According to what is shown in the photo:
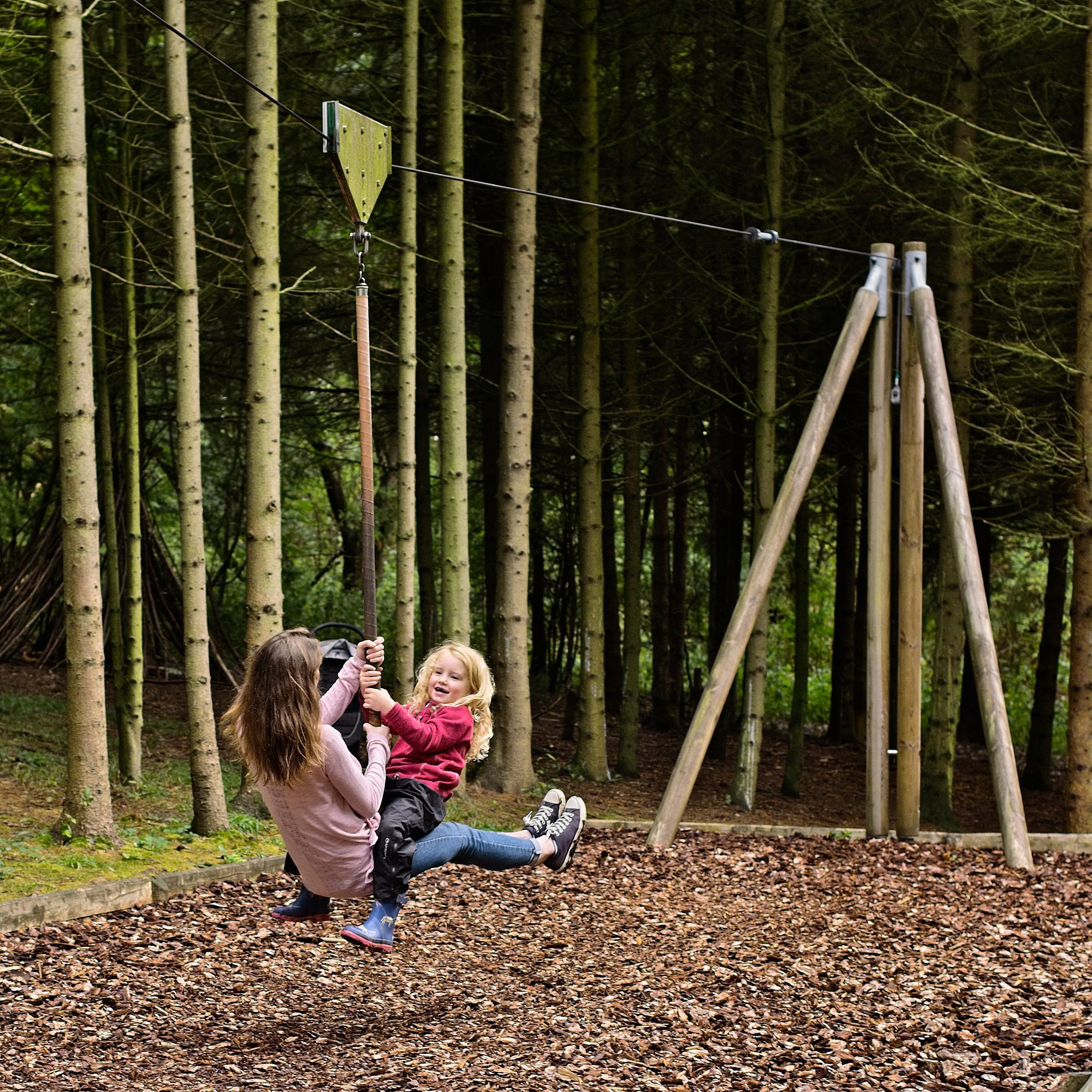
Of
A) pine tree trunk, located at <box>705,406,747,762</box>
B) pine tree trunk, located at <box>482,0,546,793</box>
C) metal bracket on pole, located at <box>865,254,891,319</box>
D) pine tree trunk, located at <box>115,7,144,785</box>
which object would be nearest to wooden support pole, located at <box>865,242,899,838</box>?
metal bracket on pole, located at <box>865,254,891,319</box>

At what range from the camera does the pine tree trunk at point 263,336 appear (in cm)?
749

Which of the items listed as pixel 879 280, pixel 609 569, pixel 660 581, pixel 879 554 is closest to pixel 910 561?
pixel 879 554

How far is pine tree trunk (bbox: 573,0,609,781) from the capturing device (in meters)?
11.0

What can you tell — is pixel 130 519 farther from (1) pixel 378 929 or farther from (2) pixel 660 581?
(2) pixel 660 581

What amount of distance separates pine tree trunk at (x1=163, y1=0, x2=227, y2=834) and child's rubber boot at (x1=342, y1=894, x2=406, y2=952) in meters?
3.26

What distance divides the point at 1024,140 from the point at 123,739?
7.70 metres

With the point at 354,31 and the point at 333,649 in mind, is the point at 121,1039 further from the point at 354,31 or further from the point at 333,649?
the point at 354,31

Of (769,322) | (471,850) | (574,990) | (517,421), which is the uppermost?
(769,322)

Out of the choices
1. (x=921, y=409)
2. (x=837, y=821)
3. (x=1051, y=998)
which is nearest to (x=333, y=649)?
(x=1051, y=998)

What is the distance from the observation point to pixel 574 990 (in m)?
5.34

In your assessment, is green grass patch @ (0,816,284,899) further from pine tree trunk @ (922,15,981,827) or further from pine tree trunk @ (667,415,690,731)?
pine tree trunk @ (667,415,690,731)

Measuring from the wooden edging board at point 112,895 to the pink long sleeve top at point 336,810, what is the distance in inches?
79.2

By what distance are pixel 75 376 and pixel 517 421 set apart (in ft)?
13.7

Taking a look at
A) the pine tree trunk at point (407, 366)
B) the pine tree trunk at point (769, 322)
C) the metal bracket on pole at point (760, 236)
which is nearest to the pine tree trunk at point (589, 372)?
the pine tree trunk at point (769, 322)
